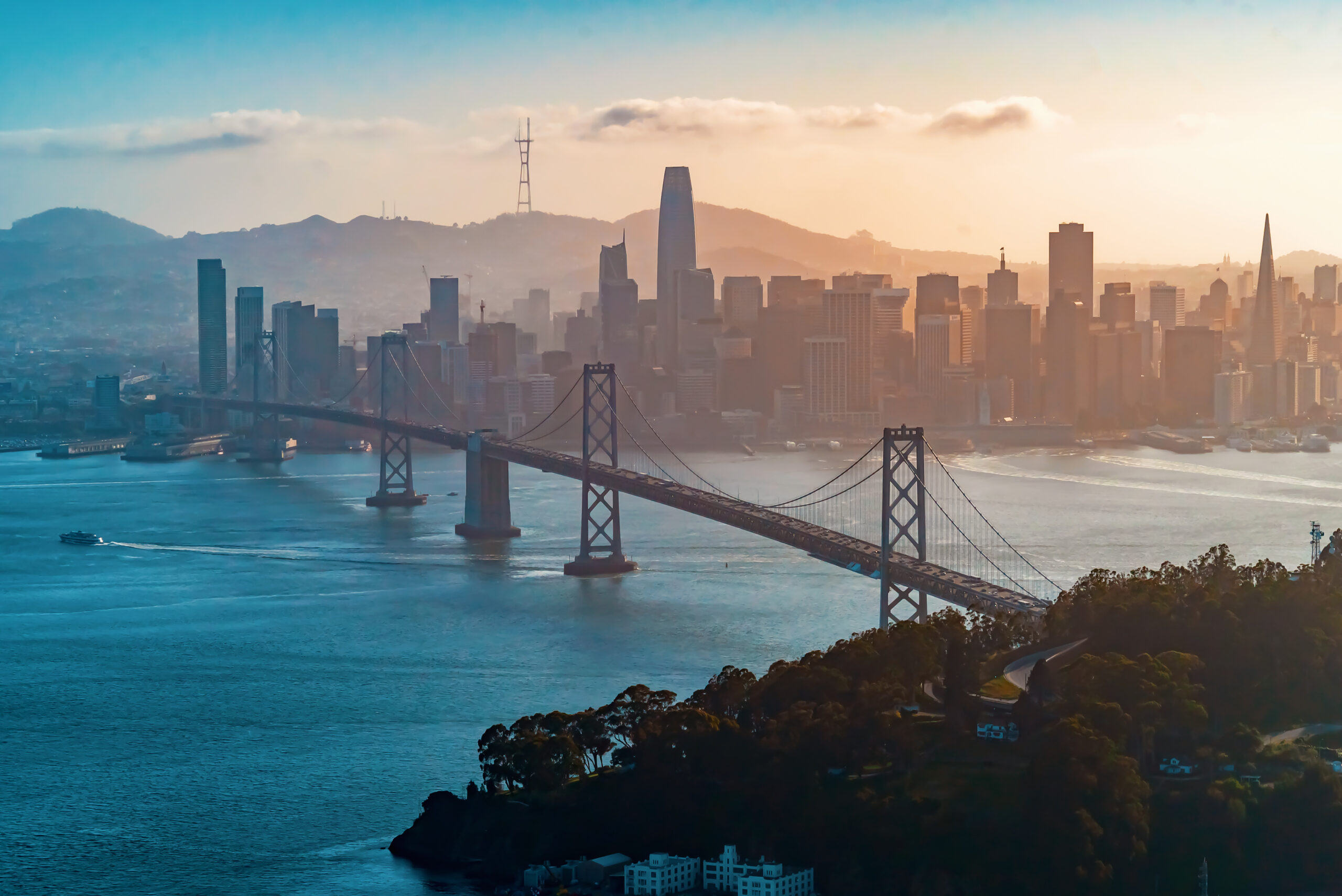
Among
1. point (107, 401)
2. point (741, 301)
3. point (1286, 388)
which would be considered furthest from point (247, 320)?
point (1286, 388)

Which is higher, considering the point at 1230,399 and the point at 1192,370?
the point at 1192,370

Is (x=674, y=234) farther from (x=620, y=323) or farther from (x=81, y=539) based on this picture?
(x=81, y=539)

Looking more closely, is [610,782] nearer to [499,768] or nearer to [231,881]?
[499,768]

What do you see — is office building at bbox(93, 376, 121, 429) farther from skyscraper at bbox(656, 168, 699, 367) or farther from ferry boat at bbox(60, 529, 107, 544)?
ferry boat at bbox(60, 529, 107, 544)

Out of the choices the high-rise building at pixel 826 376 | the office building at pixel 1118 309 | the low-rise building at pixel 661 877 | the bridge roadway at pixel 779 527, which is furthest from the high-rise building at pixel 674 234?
the low-rise building at pixel 661 877

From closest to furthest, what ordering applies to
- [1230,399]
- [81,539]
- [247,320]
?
[81,539]
[1230,399]
[247,320]

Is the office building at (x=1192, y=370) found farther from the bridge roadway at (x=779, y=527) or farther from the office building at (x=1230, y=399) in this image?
the bridge roadway at (x=779, y=527)
